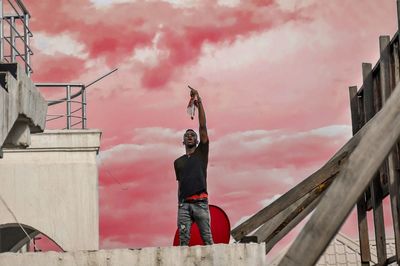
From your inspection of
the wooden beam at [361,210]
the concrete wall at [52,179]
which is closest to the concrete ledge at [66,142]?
the concrete wall at [52,179]

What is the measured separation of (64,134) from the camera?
1722 centimetres

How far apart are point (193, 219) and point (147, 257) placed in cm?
108

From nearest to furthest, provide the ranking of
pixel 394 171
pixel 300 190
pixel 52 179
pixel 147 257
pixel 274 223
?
pixel 147 257 → pixel 300 190 → pixel 274 223 → pixel 394 171 → pixel 52 179

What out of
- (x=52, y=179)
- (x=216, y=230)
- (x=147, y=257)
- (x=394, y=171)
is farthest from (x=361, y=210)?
(x=147, y=257)

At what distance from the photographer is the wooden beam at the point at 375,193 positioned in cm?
1517

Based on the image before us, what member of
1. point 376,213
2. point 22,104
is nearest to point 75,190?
point 376,213

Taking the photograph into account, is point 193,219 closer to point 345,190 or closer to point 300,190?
point 300,190

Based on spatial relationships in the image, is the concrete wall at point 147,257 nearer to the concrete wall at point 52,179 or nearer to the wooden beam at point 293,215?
the wooden beam at point 293,215

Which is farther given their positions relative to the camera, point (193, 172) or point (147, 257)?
point (193, 172)

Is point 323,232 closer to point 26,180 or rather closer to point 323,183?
point 323,183

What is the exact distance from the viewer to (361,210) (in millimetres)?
16656

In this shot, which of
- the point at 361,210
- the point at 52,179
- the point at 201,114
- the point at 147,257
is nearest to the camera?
the point at 147,257

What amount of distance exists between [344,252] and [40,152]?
38.3 ft

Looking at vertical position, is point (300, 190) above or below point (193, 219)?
above
